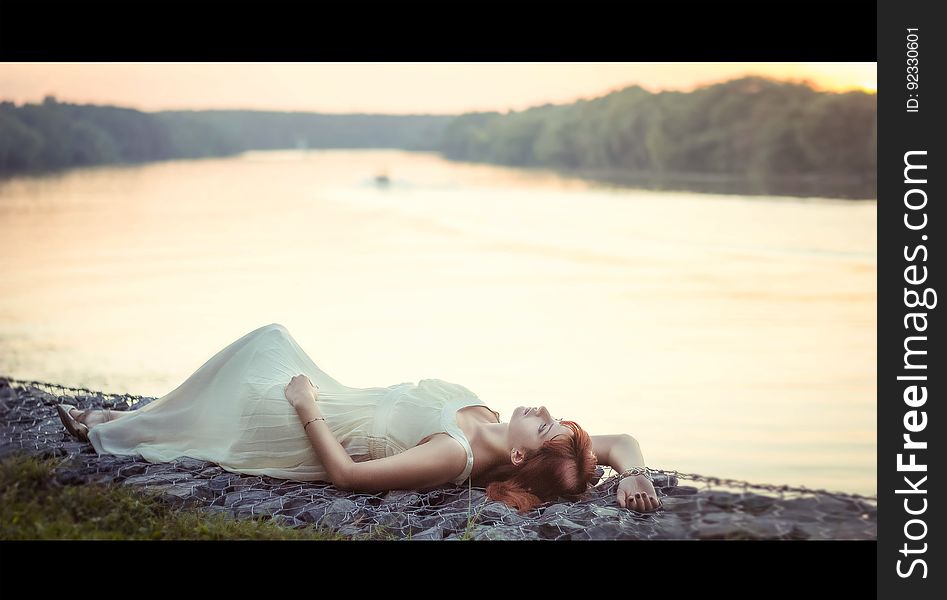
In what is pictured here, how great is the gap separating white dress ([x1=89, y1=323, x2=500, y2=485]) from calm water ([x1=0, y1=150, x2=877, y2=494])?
67 cm

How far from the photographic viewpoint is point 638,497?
389 cm

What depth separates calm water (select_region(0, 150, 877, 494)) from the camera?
451 cm

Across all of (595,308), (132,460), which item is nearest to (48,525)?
(132,460)

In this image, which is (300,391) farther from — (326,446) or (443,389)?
(443,389)

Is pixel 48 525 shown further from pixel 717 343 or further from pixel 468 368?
pixel 717 343

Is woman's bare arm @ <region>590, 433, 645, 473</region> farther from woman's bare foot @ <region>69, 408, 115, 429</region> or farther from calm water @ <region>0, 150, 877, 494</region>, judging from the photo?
woman's bare foot @ <region>69, 408, 115, 429</region>

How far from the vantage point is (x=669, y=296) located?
189 inches

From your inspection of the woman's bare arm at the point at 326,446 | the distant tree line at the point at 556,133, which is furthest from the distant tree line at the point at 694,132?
the woman's bare arm at the point at 326,446

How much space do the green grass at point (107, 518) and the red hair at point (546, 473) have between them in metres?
0.62

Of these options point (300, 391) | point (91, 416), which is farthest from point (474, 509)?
point (91, 416)

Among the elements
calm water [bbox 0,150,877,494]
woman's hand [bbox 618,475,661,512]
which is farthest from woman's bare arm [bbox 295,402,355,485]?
woman's hand [bbox 618,475,661,512]
